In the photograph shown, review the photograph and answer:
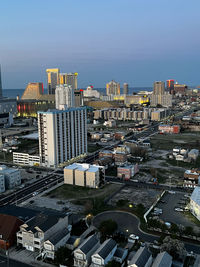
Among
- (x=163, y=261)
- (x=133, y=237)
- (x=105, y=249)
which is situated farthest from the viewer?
(x=133, y=237)

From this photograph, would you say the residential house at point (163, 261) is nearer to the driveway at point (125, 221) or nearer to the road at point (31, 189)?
the driveway at point (125, 221)

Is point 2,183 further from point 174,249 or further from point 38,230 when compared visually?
point 174,249

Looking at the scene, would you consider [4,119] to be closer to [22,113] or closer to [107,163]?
[22,113]

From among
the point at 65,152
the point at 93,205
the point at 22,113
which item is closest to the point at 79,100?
the point at 22,113

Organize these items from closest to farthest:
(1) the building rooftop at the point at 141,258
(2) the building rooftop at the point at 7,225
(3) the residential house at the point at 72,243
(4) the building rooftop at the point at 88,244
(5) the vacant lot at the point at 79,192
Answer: (1) the building rooftop at the point at 141,258, (4) the building rooftop at the point at 88,244, (3) the residential house at the point at 72,243, (2) the building rooftop at the point at 7,225, (5) the vacant lot at the point at 79,192

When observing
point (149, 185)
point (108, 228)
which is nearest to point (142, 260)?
point (108, 228)

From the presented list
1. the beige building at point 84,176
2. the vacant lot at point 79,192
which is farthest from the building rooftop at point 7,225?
the beige building at point 84,176
